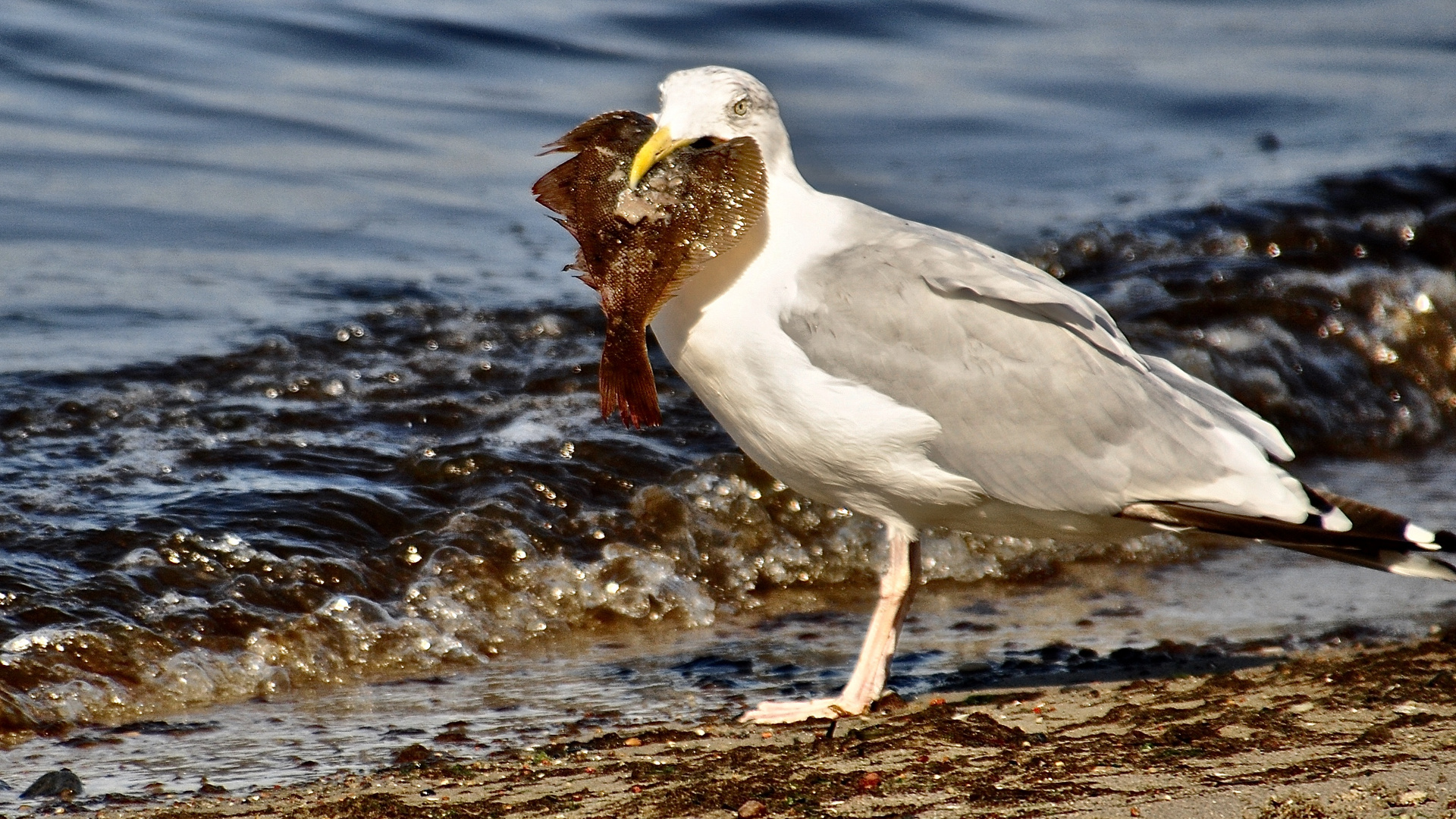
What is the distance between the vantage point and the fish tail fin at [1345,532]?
11.9 feet

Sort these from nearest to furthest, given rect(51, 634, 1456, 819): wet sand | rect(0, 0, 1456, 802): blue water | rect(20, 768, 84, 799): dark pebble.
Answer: rect(51, 634, 1456, 819): wet sand
rect(20, 768, 84, 799): dark pebble
rect(0, 0, 1456, 802): blue water

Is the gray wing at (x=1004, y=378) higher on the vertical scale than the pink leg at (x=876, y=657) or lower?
higher

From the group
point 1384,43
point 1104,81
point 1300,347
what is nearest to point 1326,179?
point 1300,347

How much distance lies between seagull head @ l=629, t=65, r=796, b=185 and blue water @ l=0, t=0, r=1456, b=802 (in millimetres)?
1423

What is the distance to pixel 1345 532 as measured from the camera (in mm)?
3619

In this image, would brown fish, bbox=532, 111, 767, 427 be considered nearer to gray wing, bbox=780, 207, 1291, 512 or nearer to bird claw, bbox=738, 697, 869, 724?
gray wing, bbox=780, 207, 1291, 512

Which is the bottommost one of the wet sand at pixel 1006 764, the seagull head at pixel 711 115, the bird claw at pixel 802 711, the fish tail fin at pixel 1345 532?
the bird claw at pixel 802 711

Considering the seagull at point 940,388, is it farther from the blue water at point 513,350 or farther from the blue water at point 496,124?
the blue water at point 496,124

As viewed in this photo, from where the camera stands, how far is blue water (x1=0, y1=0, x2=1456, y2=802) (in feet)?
15.2

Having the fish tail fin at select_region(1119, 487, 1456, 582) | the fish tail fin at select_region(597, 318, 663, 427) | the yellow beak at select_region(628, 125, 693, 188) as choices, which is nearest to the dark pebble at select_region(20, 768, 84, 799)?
the fish tail fin at select_region(597, 318, 663, 427)

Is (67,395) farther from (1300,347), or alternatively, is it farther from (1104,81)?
(1104,81)

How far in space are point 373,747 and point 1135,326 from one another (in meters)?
4.95

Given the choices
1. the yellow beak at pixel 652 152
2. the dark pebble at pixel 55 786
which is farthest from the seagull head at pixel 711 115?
the dark pebble at pixel 55 786

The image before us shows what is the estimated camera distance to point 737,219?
3801mm
